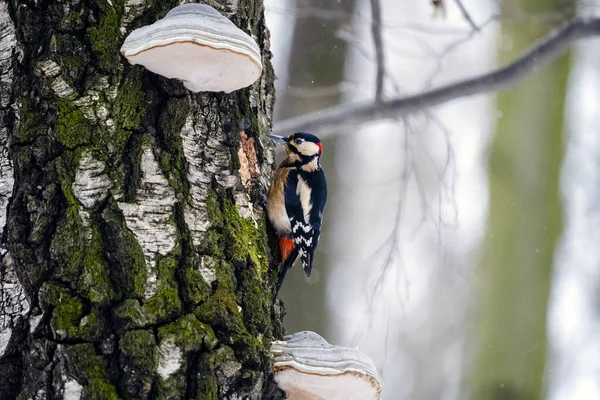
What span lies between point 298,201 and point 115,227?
57.7 inches

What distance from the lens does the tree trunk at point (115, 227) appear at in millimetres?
2105

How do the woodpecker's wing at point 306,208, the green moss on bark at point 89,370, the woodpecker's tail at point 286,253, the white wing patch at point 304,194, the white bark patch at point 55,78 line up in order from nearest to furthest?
the green moss on bark at point 89,370 → the white bark patch at point 55,78 → the woodpecker's tail at point 286,253 → the woodpecker's wing at point 306,208 → the white wing patch at point 304,194

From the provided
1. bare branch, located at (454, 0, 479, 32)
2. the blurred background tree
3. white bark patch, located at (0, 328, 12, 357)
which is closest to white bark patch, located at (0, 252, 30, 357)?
white bark patch, located at (0, 328, 12, 357)

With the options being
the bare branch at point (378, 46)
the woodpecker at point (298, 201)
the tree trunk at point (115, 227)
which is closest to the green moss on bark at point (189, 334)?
the tree trunk at point (115, 227)

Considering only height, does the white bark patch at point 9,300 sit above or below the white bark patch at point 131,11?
below

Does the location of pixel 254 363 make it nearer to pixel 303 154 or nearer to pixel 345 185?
pixel 303 154

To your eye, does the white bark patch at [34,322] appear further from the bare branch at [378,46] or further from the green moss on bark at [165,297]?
the bare branch at [378,46]

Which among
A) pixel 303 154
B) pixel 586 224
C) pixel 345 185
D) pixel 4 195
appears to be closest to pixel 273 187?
pixel 303 154

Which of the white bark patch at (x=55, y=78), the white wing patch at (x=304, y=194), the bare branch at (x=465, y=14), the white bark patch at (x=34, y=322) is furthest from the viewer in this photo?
the bare branch at (x=465, y=14)

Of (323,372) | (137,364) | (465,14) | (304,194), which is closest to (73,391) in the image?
(137,364)

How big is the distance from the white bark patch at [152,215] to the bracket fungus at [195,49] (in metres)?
0.29

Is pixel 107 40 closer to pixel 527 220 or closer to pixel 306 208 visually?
pixel 306 208

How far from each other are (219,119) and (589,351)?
6.82m

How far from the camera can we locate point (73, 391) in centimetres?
204
